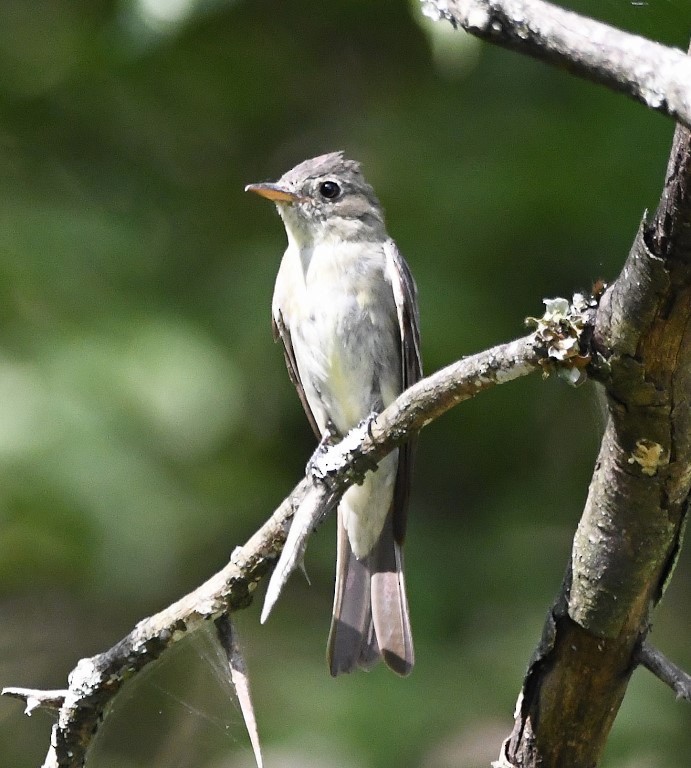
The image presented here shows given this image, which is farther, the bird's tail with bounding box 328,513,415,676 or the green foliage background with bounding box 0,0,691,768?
the green foliage background with bounding box 0,0,691,768

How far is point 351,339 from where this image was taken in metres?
3.59

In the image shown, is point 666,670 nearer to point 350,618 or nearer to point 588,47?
point 588,47

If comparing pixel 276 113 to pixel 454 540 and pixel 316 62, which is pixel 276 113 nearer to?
pixel 316 62

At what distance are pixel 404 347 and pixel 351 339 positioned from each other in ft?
0.52

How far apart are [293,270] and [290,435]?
0.88 meters

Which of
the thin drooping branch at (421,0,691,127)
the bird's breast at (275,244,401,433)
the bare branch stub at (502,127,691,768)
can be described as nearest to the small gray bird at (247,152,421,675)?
the bird's breast at (275,244,401,433)

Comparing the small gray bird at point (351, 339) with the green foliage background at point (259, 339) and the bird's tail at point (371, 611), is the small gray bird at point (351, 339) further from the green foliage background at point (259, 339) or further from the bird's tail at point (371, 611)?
the green foliage background at point (259, 339)

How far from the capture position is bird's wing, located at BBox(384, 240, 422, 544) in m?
3.54

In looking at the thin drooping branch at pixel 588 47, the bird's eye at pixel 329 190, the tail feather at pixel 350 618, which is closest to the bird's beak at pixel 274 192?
the bird's eye at pixel 329 190

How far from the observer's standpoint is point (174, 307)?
3775mm

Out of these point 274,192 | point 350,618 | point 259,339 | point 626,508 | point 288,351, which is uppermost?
point 274,192

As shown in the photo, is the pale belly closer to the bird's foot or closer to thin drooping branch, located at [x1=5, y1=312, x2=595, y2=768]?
the bird's foot

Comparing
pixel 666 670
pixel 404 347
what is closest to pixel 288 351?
pixel 404 347

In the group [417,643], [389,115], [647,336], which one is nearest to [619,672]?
[647,336]
